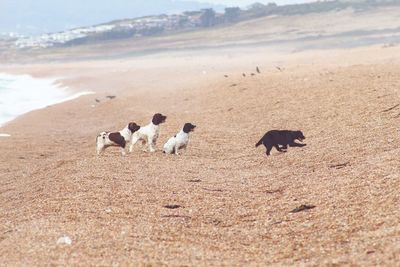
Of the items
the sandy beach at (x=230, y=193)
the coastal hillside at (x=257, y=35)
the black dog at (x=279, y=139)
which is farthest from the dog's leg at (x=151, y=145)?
the coastal hillside at (x=257, y=35)

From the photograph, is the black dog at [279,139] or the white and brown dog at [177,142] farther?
the white and brown dog at [177,142]

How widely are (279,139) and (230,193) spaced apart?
337 cm

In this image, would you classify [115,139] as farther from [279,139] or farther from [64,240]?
[64,240]

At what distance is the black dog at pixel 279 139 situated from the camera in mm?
12820

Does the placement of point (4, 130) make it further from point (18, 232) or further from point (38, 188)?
point (18, 232)

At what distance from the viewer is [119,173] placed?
11.2m

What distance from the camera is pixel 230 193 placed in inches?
388

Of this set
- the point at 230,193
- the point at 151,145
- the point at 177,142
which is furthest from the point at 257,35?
the point at 230,193

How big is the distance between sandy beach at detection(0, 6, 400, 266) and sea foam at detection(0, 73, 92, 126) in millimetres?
13657

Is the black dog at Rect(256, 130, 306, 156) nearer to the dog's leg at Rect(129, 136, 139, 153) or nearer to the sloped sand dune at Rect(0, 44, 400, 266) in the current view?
the sloped sand dune at Rect(0, 44, 400, 266)

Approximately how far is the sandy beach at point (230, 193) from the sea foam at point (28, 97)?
13.7 m

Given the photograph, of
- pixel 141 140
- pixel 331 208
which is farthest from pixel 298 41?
pixel 331 208

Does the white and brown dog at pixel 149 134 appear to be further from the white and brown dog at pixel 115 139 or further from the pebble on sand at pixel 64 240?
the pebble on sand at pixel 64 240

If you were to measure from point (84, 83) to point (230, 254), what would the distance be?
41505mm
